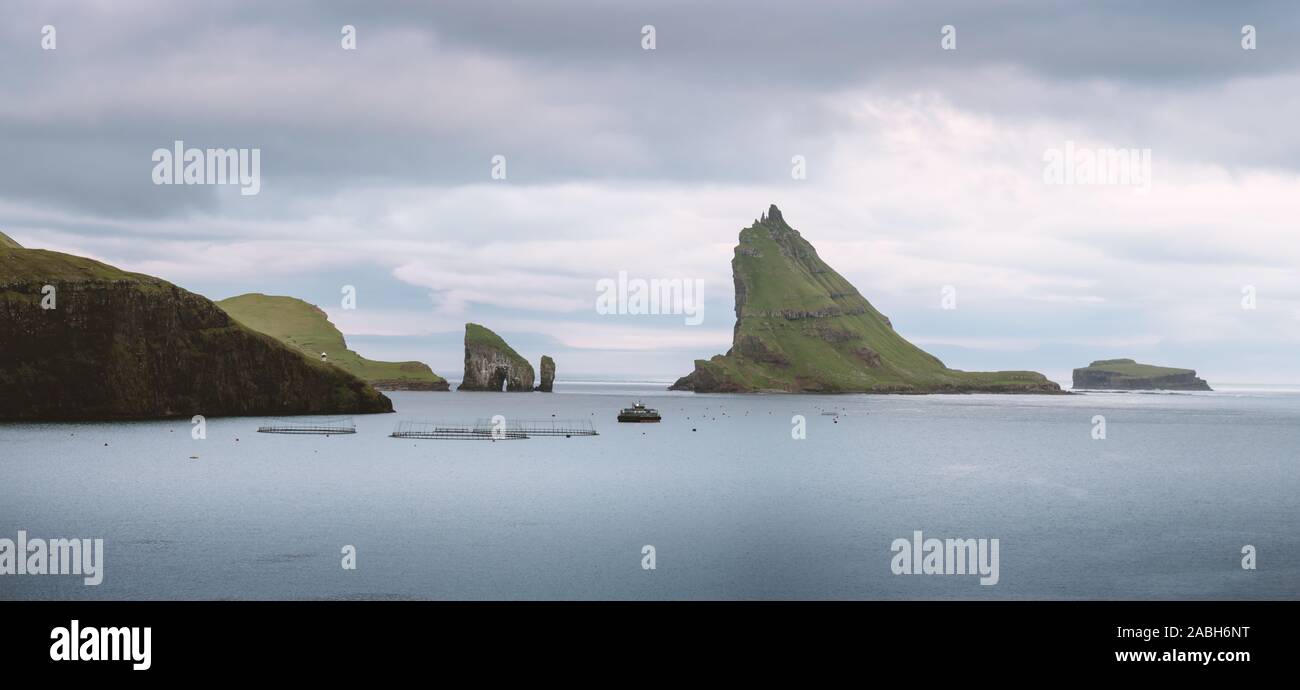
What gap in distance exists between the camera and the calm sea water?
2437 inches

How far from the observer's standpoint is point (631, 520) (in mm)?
88938

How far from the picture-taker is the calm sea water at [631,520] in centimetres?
6191
